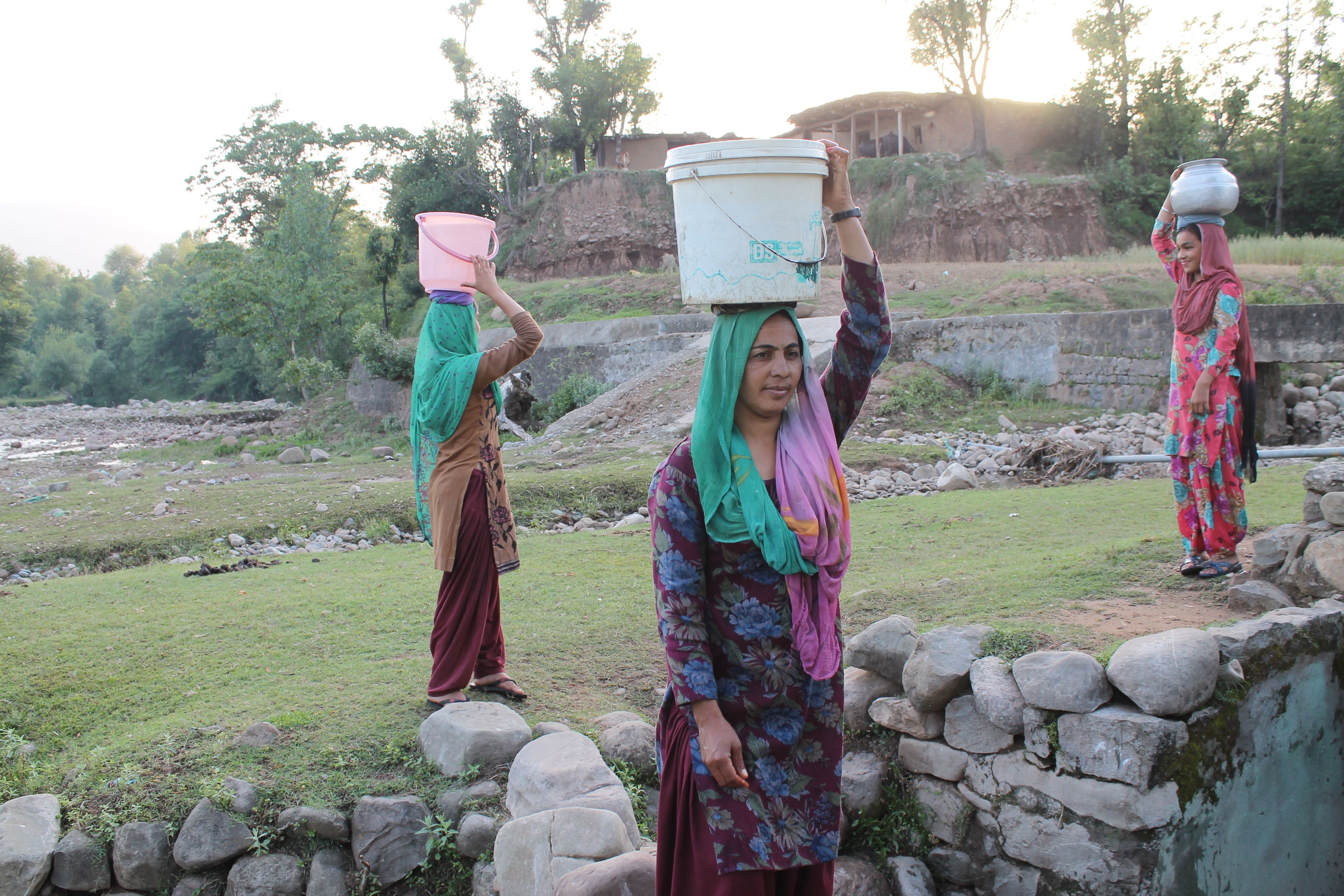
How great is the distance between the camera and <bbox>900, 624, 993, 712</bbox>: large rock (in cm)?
307

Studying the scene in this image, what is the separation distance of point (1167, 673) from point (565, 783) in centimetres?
195

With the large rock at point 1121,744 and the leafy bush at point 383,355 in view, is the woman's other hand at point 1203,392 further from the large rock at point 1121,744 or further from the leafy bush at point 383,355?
the leafy bush at point 383,355

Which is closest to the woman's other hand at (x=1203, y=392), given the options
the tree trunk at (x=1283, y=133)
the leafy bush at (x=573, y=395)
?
the leafy bush at (x=573, y=395)

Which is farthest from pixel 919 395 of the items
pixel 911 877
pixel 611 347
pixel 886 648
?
pixel 911 877

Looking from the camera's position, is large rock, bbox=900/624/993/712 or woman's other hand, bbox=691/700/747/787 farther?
large rock, bbox=900/624/993/712

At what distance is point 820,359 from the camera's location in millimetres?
13211

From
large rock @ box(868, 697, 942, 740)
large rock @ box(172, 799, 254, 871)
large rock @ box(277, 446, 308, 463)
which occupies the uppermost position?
large rock @ box(868, 697, 942, 740)

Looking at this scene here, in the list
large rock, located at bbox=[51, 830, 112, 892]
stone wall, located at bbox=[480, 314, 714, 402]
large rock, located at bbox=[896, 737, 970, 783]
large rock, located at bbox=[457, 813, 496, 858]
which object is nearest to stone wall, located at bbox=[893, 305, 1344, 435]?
stone wall, located at bbox=[480, 314, 714, 402]

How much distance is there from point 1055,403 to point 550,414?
9.32 meters

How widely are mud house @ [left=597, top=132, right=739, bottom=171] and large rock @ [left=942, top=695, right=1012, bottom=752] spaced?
3451 cm

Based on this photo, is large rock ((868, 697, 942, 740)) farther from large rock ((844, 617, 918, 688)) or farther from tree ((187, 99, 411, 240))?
tree ((187, 99, 411, 240))

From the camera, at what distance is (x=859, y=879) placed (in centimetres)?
303

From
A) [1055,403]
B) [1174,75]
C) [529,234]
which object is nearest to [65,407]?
[529,234]

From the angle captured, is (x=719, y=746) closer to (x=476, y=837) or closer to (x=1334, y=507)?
(x=476, y=837)
